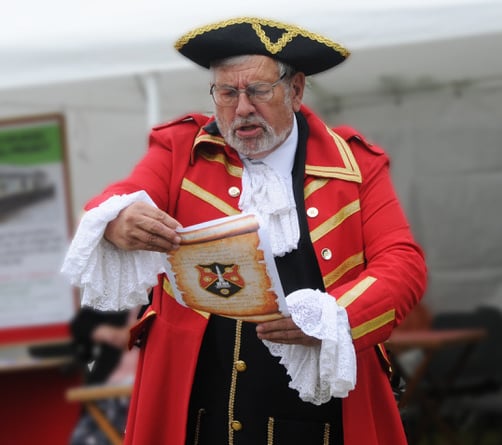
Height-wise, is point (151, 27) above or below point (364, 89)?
above

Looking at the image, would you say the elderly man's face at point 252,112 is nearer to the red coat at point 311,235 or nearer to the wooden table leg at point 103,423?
the red coat at point 311,235

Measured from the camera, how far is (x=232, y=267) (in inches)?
84.8

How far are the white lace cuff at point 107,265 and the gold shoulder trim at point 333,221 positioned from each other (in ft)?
1.13

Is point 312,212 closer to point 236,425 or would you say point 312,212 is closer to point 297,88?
point 297,88

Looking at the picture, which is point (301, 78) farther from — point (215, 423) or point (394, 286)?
point (215, 423)

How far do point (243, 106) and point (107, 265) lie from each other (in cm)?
44

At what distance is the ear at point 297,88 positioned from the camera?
8.09 feet

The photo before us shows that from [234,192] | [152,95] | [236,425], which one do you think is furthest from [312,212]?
[152,95]

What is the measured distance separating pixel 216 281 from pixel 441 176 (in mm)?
4345

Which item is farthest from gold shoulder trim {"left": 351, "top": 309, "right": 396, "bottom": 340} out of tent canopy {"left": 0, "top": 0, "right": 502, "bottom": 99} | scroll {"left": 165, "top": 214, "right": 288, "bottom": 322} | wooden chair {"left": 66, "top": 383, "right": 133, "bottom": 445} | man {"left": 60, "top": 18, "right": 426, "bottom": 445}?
wooden chair {"left": 66, "top": 383, "right": 133, "bottom": 445}

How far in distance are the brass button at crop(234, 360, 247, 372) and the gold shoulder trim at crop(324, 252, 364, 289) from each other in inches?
10.3

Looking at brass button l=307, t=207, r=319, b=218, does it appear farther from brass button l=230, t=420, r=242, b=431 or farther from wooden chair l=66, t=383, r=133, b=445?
wooden chair l=66, t=383, r=133, b=445

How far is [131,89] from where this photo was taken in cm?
550

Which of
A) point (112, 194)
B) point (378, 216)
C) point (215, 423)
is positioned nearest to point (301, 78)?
point (378, 216)
